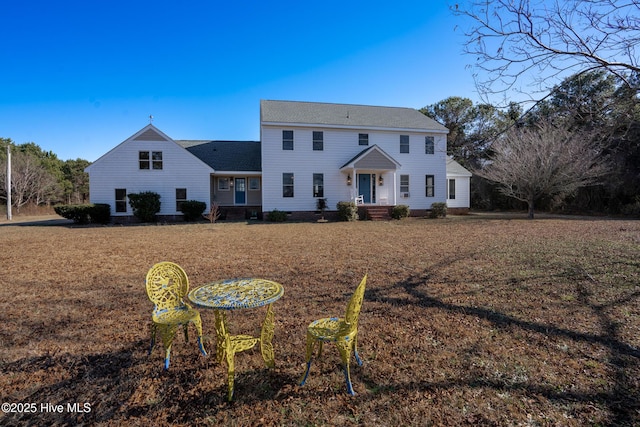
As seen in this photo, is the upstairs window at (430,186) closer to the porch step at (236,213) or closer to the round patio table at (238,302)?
the porch step at (236,213)

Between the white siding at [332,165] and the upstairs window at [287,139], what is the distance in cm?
20

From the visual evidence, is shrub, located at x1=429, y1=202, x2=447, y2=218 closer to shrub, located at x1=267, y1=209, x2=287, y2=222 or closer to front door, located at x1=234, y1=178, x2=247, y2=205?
shrub, located at x1=267, y1=209, x2=287, y2=222

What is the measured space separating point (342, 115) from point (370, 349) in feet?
63.3

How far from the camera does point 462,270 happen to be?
6496 mm

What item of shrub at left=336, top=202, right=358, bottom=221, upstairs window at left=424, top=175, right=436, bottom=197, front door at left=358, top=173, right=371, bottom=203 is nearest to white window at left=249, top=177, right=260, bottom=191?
shrub at left=336, top=202, right=358, bottom=221

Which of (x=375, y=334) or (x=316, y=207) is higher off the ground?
(x=316, y=207)

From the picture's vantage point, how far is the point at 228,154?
70.7 ft

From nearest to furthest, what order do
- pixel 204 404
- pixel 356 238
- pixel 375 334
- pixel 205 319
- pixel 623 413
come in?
pixel 623 413
pixel 204 404
pixel 375 334
pixel 205 319
pixel 356 238

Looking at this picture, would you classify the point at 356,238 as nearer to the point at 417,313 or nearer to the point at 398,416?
the point at 417,313

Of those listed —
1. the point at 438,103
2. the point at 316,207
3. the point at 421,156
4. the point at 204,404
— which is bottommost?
the point at 204,404

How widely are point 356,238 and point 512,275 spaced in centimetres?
570

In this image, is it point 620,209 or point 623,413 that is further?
point 620,209

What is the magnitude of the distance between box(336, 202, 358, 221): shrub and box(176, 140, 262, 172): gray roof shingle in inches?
241

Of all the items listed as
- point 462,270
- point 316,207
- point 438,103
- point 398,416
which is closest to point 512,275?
point 462,270
